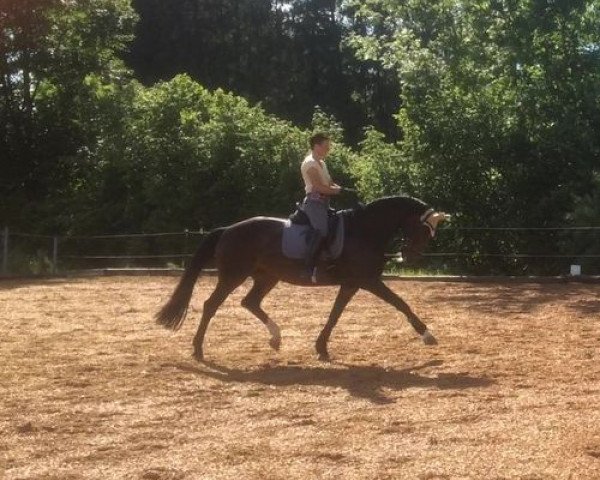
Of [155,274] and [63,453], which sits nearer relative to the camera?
[63,453]

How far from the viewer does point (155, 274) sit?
23.3 metres

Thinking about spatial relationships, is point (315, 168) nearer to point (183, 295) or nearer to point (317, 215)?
point (317, 215)

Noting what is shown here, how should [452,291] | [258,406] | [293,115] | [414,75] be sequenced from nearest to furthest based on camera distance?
[258,406] → [452,291] → [414,75] → [293,115]

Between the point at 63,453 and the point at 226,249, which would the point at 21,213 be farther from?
the point at 63,453

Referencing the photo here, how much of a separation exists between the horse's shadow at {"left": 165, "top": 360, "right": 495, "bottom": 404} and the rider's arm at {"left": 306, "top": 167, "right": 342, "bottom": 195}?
1743 millimetres

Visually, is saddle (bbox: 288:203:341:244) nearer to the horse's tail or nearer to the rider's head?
the rider's head

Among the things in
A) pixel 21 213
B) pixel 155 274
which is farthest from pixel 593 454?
pixel 21 213

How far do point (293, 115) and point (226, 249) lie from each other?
37.0m

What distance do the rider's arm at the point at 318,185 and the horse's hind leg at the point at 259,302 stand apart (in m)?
1.49

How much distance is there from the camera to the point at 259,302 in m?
11.1

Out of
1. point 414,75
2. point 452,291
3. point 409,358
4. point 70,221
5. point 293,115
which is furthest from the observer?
point 293,115

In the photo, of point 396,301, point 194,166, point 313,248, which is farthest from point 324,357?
point 194,166

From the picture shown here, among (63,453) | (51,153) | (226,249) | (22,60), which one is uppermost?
(22,60)

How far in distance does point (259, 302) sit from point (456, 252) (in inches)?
565
